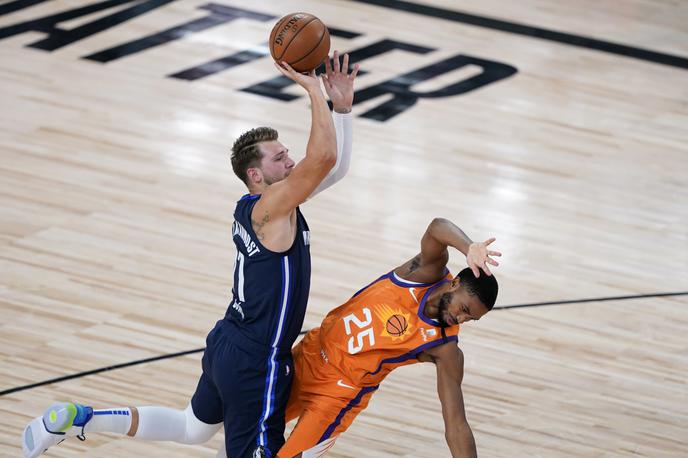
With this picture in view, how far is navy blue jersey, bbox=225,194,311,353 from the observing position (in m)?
4.41

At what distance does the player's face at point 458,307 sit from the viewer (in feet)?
14.1

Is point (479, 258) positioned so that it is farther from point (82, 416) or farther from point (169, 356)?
point (169, 356)

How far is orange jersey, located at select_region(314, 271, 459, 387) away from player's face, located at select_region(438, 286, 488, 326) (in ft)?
0.28

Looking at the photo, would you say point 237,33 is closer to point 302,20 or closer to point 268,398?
point 302,20

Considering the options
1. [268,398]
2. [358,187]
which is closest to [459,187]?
[358,187]

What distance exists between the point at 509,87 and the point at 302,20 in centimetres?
556

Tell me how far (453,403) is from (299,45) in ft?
4.86

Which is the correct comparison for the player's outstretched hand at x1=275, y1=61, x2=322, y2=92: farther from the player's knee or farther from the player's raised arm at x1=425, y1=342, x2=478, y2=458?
the player's knee

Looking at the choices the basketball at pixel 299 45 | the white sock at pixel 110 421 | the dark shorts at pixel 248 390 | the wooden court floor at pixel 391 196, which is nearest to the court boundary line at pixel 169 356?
the wooden court floor at pixel 391 196

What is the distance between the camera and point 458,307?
4.34 m

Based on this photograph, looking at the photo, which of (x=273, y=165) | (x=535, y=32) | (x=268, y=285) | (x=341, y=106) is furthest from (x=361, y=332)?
(x=535, y=32)

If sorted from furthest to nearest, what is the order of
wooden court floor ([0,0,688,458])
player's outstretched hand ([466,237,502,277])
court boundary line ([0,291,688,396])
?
wooden court floor ([0,0,688,458]), court boundary line ([0,291,688,396]), player's outstretched hand ([466,237,502,277])

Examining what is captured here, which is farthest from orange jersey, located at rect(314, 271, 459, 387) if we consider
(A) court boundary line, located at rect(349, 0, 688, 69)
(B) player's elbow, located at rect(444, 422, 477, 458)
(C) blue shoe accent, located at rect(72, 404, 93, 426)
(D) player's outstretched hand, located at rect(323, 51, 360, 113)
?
(A) court boundary line, located at rect(349, 0, 688, 69)

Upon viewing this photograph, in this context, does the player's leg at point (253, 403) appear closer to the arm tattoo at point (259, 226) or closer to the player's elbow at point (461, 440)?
the arm tattoo at point (259, 226)
